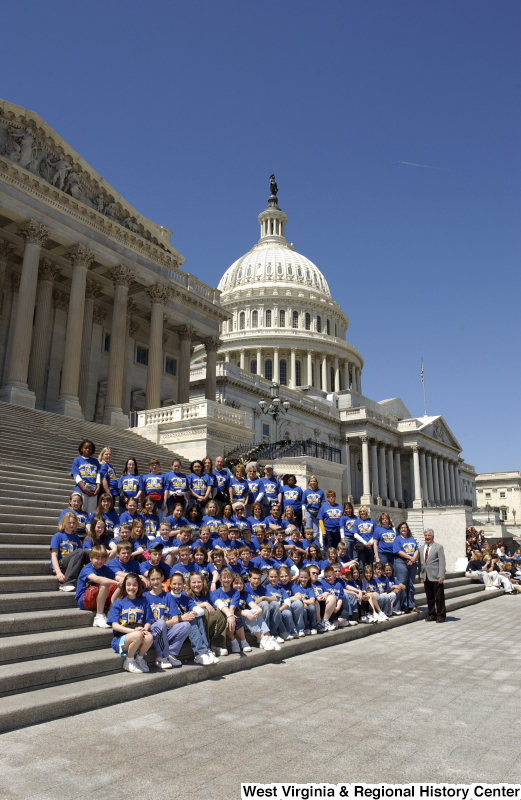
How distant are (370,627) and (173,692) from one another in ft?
18.1

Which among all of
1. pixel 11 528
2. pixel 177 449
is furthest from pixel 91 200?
pixel 11 528

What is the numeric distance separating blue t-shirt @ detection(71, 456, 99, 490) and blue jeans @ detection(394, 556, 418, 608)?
6800mm

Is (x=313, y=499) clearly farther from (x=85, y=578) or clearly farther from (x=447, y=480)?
(x=447, y=480)

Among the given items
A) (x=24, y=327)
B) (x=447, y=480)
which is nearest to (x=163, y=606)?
(x=24, y=327)

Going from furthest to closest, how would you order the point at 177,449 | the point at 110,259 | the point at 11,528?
1. the point at 110,259
2. the point at 177,449
3. the point at 11,528

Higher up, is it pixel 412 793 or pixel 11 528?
pixel 11 528

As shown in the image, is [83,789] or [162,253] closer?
[83,789]

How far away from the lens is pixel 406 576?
13398mm

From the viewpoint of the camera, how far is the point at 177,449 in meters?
23.9

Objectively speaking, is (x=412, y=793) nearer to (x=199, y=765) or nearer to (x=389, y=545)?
(x=199, y=765)

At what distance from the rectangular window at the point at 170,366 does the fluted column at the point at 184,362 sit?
11.7 ft

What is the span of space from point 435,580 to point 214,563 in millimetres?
5980

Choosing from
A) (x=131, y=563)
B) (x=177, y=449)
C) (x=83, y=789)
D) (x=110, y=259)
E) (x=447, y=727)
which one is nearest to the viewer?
(x=83, y=789)

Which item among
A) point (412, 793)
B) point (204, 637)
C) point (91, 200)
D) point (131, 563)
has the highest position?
point (91, 200)
